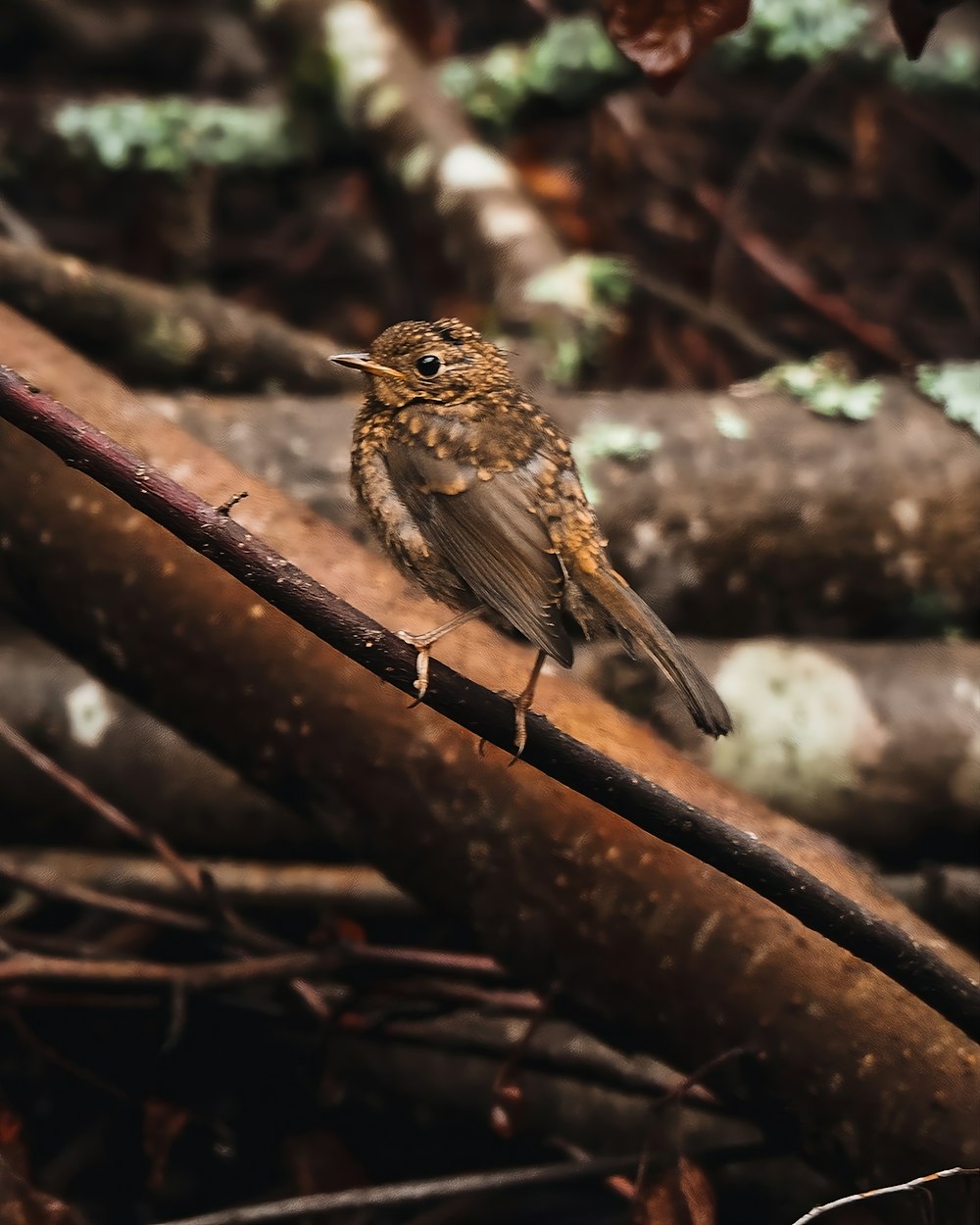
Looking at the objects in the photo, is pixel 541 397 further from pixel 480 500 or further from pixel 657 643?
pixel 657 643

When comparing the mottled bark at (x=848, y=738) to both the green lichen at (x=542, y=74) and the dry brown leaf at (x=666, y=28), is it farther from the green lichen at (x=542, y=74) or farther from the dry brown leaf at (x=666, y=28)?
the green lichen at (x=542, y=74)

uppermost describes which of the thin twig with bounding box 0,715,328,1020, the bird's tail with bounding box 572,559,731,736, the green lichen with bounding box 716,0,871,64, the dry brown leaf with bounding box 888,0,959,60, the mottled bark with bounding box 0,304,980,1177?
the green lichen with bounding box 716,0,871,64

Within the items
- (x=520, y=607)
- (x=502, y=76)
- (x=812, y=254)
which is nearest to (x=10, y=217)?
(x=502, y=76)

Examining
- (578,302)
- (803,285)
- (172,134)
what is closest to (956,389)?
(578,302)

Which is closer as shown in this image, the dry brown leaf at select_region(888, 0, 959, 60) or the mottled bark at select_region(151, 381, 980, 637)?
the dry brown leaf at select_region(888, 0, 959, 60)

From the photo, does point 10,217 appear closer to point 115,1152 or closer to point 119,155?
point 119,155

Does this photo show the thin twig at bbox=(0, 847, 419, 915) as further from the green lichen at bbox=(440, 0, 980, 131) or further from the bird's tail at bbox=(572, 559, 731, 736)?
the green lichen at bbox=(440, 0, 980, 131)

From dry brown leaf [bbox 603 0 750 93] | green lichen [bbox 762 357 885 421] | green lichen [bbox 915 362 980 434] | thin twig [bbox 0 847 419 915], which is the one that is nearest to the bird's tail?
dry brown leaf [bbox 603 0 750 93]

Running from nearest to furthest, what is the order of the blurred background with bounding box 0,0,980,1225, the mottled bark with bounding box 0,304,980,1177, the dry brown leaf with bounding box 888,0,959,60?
the dry brown leaf with bounding box 888,0,959,60 < the mottled bark with bounding box 0,304,980,1177 < the blurred background with bounding box 0,0,980,1225
